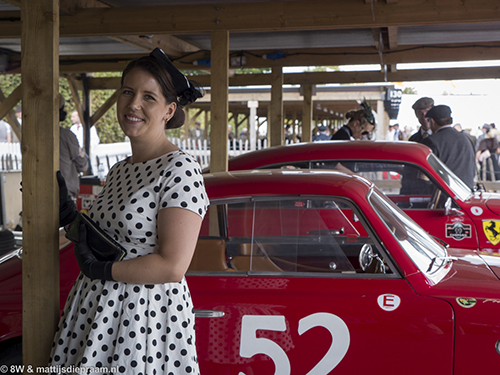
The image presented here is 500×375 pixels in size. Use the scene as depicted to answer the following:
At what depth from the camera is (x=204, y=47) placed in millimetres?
9203

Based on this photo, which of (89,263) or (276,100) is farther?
(276,100)

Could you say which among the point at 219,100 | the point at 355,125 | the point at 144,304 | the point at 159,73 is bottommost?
the point at 144,304

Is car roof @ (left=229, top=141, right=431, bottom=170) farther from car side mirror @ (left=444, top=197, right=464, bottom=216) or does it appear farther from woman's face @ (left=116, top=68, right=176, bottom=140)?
woman's face @ (left=116, top=68, right=176, bottom=140)

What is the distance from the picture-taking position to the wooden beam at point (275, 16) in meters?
5.13

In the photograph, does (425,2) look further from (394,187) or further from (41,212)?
(41,212)

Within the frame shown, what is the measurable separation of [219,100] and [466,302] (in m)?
3.60

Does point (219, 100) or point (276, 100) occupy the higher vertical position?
point (276, 100)

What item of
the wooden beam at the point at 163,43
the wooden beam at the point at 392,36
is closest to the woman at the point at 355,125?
the wooden beam at the point at 392,36

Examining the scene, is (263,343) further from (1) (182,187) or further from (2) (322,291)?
(1) (182,187)

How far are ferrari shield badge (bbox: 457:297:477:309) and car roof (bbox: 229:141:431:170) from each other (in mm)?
2441

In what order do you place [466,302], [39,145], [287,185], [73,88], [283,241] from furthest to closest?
[73,88] → [283,241] → [287,185] → [466,302] → [39,145]

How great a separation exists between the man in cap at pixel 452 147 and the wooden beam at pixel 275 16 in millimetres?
1157

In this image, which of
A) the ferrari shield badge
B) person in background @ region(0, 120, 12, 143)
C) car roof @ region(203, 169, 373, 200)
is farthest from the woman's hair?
person in background @ region(0, 120, 12, 143)

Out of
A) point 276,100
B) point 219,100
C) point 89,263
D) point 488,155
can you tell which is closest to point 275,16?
point 219,100
